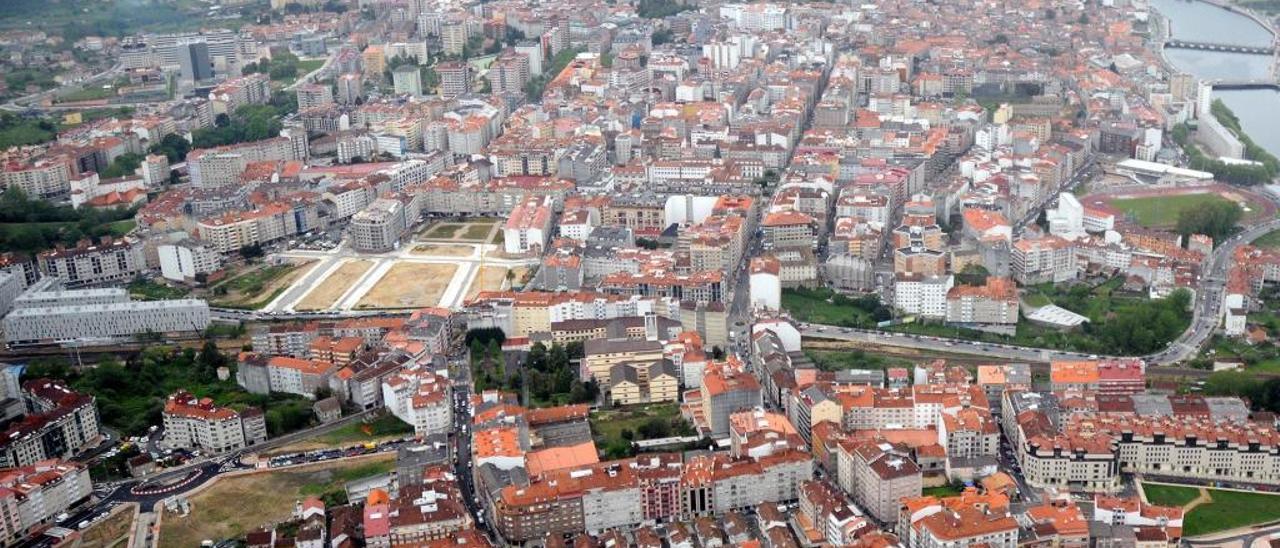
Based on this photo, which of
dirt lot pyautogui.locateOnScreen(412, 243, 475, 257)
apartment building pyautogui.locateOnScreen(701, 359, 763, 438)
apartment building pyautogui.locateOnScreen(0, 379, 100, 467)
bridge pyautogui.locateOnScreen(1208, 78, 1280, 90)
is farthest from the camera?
bridge pyautogui.locateOnScreen(1208, 78, 1280, 90)

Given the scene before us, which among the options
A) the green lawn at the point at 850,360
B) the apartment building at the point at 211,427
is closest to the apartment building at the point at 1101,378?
the green lawn at the point at 850,360

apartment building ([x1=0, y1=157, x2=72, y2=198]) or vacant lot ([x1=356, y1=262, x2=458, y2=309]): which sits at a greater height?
apartment building ([x1=0, y1=157, x2=72, y2=198])

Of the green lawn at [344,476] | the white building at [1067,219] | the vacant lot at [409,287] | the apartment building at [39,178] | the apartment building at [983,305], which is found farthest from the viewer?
the apartment building at [39,178]

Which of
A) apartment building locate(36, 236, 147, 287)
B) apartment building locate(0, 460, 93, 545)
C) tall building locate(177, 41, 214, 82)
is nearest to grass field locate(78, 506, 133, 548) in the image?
apartment building locate(0, 460, 93, 545)

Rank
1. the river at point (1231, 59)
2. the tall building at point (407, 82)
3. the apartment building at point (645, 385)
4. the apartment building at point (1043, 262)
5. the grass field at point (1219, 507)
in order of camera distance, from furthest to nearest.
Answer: the tall building at point (407, 82), the river at point (1231, 59), the apartment building at point (1043, 262), the apartment building at point (645, 385), the grass field at point (1219, 507)

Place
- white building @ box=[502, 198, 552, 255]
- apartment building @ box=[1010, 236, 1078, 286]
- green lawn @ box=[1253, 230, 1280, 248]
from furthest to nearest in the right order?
1. white building @ box=[502, 198, 552, 255]
2. green lawn @ box=[1253, 230, 1280, 248]
3. apartment building @ box=[1010, 236, 1078, 286]

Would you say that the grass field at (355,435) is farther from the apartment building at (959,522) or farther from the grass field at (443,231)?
the grass field at (443,231)

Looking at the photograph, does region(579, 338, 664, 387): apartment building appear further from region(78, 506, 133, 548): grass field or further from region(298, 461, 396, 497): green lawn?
region(78, 506, 133, 548): grass field

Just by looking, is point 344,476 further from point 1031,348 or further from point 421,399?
point 1031,348
